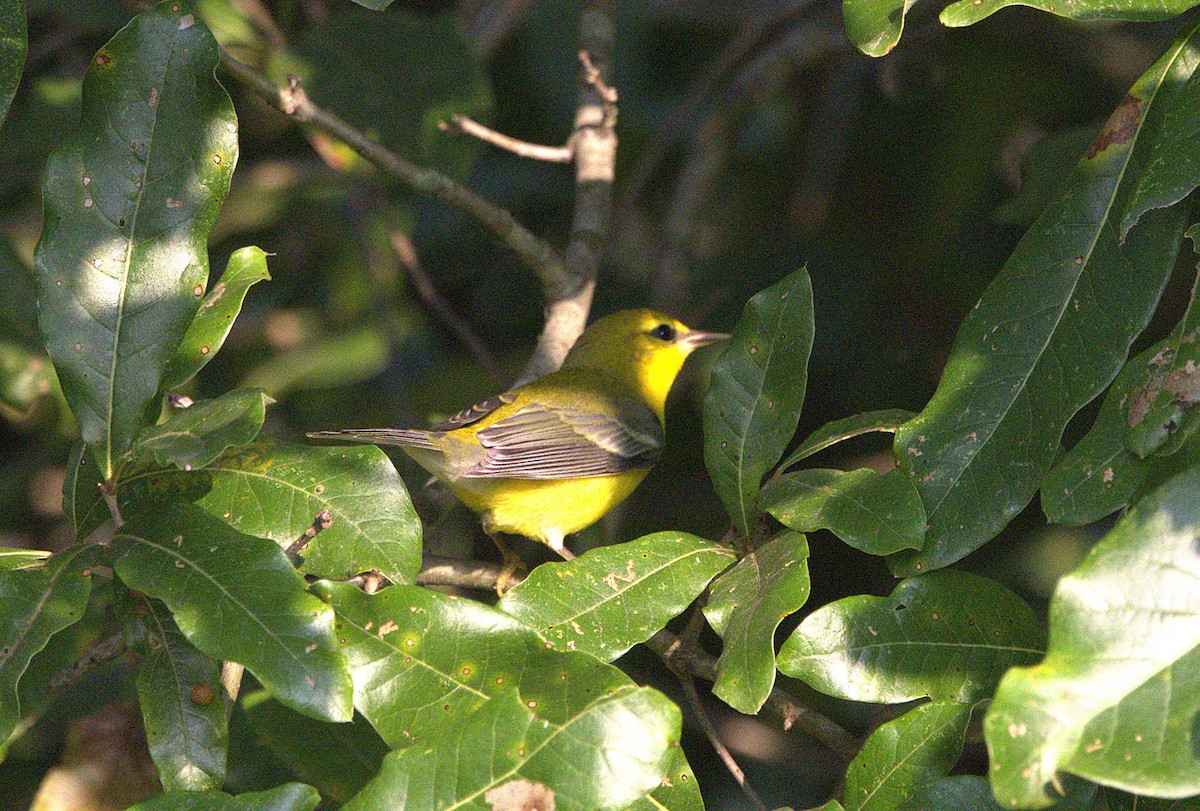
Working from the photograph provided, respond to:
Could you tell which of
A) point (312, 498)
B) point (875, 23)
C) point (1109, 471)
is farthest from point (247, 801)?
point (875, 23)

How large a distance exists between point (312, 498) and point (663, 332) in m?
2.44

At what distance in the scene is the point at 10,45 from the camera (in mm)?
1983

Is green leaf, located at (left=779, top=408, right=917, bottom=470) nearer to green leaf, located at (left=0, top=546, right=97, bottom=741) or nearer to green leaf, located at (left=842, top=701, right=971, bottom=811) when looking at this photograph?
green leaf, located at (left=842, top=701, right=971, bottom=811)

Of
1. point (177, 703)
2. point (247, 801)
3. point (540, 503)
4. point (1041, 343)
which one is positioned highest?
point (1041, 343)

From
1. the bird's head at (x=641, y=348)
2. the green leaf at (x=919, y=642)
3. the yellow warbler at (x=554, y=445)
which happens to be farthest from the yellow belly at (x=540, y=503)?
the green leaf at (x=919, y=642)

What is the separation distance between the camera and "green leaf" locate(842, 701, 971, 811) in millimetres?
1763

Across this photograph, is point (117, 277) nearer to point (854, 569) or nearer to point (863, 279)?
point (854, 569)

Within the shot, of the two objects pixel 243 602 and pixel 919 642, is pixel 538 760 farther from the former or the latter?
pixel 919 642

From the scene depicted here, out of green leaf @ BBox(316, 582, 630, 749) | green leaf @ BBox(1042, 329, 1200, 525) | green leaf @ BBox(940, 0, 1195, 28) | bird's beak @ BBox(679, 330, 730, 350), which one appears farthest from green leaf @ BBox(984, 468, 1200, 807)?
bird's beak @ BBox(679, 330, 730, 350)

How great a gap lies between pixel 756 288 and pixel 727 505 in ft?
7.52

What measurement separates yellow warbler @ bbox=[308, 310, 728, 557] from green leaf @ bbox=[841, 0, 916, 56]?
5.66 feet

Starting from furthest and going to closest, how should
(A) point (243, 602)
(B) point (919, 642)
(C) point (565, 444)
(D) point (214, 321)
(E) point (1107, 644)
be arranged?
(C) point (565, 444), (D) point (214, 321), (B) point (919, 642), (A) point (243, 602), (E) point (1107, 644)

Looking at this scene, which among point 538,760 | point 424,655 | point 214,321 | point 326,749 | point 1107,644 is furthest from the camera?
point 326,749

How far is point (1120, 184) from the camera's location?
1.95m
